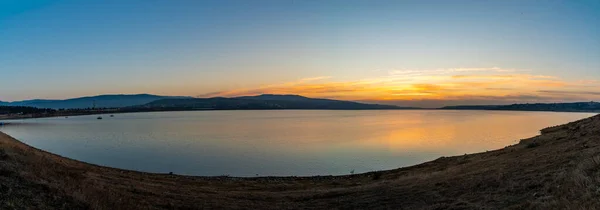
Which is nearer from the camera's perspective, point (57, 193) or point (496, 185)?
point (57, 193)

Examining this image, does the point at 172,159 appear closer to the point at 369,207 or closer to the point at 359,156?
the point at 359,156

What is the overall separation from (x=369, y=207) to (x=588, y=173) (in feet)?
22.7

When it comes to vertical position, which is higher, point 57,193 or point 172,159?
point 57,193

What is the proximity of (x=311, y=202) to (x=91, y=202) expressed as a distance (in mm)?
8592

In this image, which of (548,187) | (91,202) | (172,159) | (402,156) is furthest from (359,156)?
(91,202)

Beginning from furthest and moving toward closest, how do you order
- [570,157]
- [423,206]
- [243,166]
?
[243,166], [570,157], [423,206]

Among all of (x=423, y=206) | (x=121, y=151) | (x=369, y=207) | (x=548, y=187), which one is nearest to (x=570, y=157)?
(x=548, y=187)

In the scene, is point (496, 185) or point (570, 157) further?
point (570, 157)

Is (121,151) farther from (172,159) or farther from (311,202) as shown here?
(311,202)

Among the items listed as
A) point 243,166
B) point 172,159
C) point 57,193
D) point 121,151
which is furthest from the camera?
point 121,151

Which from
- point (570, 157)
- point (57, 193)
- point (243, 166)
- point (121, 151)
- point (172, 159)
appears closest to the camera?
point (57, 193)

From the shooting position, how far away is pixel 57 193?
970 cm

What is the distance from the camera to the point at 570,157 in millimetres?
15594

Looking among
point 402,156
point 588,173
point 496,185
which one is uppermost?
point 588,173
